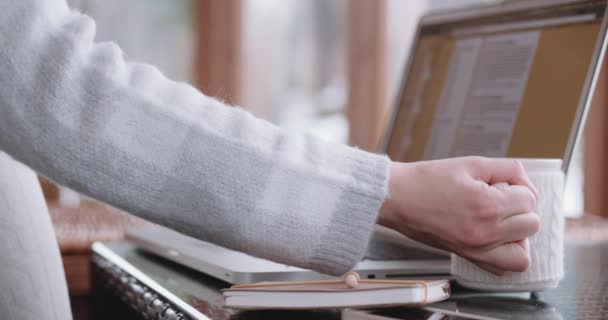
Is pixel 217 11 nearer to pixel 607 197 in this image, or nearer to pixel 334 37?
pixel 334 37

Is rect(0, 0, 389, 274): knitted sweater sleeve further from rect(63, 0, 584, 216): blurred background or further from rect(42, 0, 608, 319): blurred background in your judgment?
rect(63, 0, 584, 216): blurred background

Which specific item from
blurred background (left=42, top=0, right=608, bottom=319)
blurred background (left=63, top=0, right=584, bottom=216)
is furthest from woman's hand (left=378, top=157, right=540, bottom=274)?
blurred background (left=63, top=0, right=584, bottom=216)

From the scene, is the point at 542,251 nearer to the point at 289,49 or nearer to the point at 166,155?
the point at 166,155

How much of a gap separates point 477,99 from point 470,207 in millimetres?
449

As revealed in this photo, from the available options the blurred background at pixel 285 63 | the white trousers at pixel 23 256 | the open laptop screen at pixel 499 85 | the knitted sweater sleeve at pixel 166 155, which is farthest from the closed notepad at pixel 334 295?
the blurred background at pixel 285 63

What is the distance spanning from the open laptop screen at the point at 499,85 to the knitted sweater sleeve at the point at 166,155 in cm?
35

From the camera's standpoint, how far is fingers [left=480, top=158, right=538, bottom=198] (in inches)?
23.8

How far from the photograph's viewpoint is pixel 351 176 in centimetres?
58

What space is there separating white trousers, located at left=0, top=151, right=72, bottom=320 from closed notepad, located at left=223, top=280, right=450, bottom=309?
253 mm

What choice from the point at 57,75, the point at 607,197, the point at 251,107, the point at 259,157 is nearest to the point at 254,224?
the point at 259,157

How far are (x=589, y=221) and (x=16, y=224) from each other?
3.07 ft

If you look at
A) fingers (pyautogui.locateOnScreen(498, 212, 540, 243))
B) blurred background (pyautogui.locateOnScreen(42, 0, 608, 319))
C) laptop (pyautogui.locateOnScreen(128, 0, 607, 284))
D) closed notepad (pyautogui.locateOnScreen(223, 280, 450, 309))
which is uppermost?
blurred background (pyautogui.locateOnScreen(42, 0, 608, 319))

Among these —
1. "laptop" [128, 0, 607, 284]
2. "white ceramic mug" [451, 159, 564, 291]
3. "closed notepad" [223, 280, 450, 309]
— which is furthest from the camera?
"laptop" [128, 0, 607, 284]

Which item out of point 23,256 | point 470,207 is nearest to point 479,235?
point 470,207
